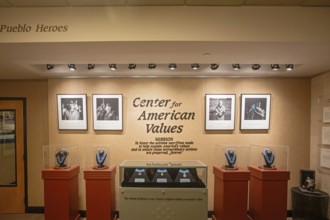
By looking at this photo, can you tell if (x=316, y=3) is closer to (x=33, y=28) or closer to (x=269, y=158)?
(x=269, y=158)

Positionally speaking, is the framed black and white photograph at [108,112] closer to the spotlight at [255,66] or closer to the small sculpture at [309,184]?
the spotlight at [255,66]

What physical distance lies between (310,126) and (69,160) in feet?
15.7

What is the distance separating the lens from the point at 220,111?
4.07 meters

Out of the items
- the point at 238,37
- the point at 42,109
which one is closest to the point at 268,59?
the point at 238,37

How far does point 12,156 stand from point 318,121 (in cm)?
621

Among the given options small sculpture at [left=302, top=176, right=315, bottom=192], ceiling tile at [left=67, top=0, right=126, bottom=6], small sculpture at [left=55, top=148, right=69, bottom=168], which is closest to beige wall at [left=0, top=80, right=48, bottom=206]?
small sculpture at [left=55, top=148, right=69, bottom=168]

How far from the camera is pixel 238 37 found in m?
2.26

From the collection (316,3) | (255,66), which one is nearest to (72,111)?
(255,66)

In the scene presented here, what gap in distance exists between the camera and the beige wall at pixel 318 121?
3.70 metres

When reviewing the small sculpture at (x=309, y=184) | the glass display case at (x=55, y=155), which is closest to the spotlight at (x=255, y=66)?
the small sculpture at (x=309, y=184)

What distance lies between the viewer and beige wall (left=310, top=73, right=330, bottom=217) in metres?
3.70

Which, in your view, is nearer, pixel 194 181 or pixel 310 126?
pixel 194 181

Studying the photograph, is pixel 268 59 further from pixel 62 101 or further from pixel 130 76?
pixel 62 101

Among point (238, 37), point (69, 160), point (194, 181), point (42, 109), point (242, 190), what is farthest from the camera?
point (42, 109)
